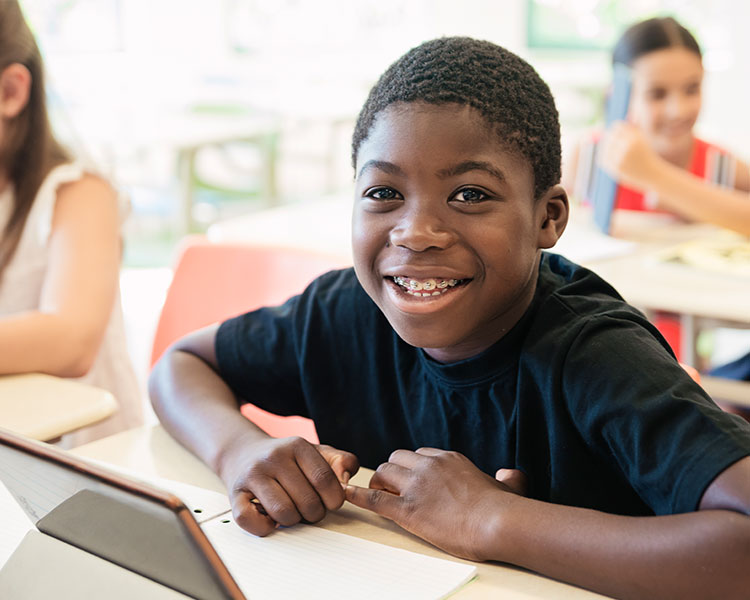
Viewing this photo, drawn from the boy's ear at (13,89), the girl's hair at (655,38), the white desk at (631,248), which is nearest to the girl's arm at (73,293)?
the boy's ear at (13,89)

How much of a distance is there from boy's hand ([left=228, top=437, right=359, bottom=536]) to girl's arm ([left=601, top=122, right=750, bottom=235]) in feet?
4.63

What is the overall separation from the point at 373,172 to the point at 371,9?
18.2 ft

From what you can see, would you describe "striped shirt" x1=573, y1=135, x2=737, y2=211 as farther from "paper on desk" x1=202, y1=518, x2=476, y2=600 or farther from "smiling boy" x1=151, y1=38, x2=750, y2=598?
"paper on desk" x1=202, y1=518, x2=476, y2=600

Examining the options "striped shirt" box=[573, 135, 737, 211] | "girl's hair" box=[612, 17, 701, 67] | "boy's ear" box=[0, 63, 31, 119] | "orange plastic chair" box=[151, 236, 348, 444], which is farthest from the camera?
"striped shirt" box=[573, 135, 737, 211]

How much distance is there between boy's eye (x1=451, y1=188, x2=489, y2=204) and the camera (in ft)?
2.74

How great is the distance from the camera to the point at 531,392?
35.1 inches

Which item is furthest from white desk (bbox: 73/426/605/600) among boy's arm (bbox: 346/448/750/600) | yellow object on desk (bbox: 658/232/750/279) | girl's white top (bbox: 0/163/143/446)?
yellow object on desk (bbox: 658/232/750/279)

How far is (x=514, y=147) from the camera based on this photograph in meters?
0.85

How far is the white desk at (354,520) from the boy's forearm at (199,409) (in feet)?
0.05

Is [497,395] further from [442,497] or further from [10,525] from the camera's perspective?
[10,525]

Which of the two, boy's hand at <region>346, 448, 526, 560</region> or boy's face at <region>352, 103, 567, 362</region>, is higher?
boy's face at <region>352, 103, 567, 362</region>

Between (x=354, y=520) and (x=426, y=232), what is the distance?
0.26m

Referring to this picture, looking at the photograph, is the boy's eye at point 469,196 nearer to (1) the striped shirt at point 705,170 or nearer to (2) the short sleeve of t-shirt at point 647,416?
(2) the short sleeve of t-shirt at point 647,416

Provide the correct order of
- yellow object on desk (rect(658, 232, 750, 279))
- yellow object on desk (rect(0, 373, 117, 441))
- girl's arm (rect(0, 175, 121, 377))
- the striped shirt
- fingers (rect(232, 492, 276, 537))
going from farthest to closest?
the striped shirt
yellow object on desk (rect(658, 232, 750, 279))
girl's arm (rect(0, 175, 121, 377))
yellow object on desk (rect(0, 373, 117, 441))
fingers (rect(232, 492, 276, 537))
